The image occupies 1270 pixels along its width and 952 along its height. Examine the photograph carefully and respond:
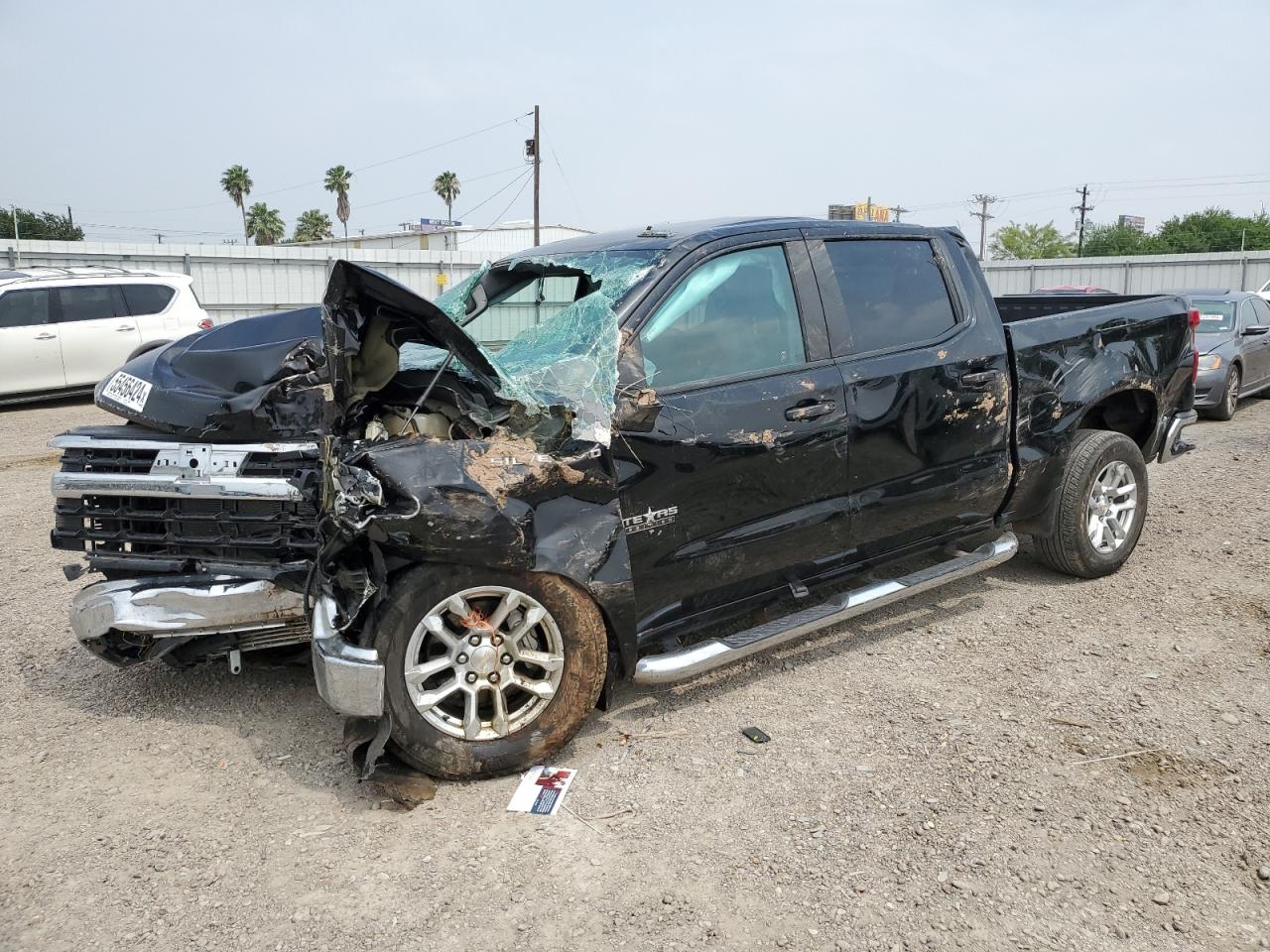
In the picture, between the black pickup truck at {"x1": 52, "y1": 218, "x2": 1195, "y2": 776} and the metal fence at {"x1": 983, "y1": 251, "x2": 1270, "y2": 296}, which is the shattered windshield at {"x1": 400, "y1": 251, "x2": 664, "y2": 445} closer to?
the black pickup truck at {"x1": 52, "y1": 218, "x2": 1195, "y2": 776}

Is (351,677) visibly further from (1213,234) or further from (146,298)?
(1213,234)

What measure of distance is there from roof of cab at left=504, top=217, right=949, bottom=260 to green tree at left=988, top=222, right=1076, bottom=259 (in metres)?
80.7

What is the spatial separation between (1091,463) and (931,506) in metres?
1.20

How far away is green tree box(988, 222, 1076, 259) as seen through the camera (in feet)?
257

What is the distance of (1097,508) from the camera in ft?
Result: 17.0

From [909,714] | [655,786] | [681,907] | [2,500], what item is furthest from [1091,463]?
[2,500]

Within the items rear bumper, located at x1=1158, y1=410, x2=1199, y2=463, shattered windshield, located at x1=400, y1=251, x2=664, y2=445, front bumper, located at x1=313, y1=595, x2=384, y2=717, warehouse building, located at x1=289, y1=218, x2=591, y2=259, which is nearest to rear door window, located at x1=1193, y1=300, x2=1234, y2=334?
rear bumper, located at x1=1158, y1=410, x2=1199, y2=463

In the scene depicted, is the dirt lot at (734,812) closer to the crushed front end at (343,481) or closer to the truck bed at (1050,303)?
the crushed front end at (343,481)

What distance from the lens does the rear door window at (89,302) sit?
1255 cm

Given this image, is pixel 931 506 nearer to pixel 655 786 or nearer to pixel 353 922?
pixel 655 786

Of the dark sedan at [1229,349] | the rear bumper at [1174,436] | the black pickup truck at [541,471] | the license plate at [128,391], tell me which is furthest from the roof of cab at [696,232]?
the dark sedan at [1229,349]

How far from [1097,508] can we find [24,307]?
→ 12.8m

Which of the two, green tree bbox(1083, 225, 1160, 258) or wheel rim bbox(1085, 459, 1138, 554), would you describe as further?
green tree bbox(1083, 225, 1160, 258)

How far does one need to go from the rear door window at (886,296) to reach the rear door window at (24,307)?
11901 millimetres
